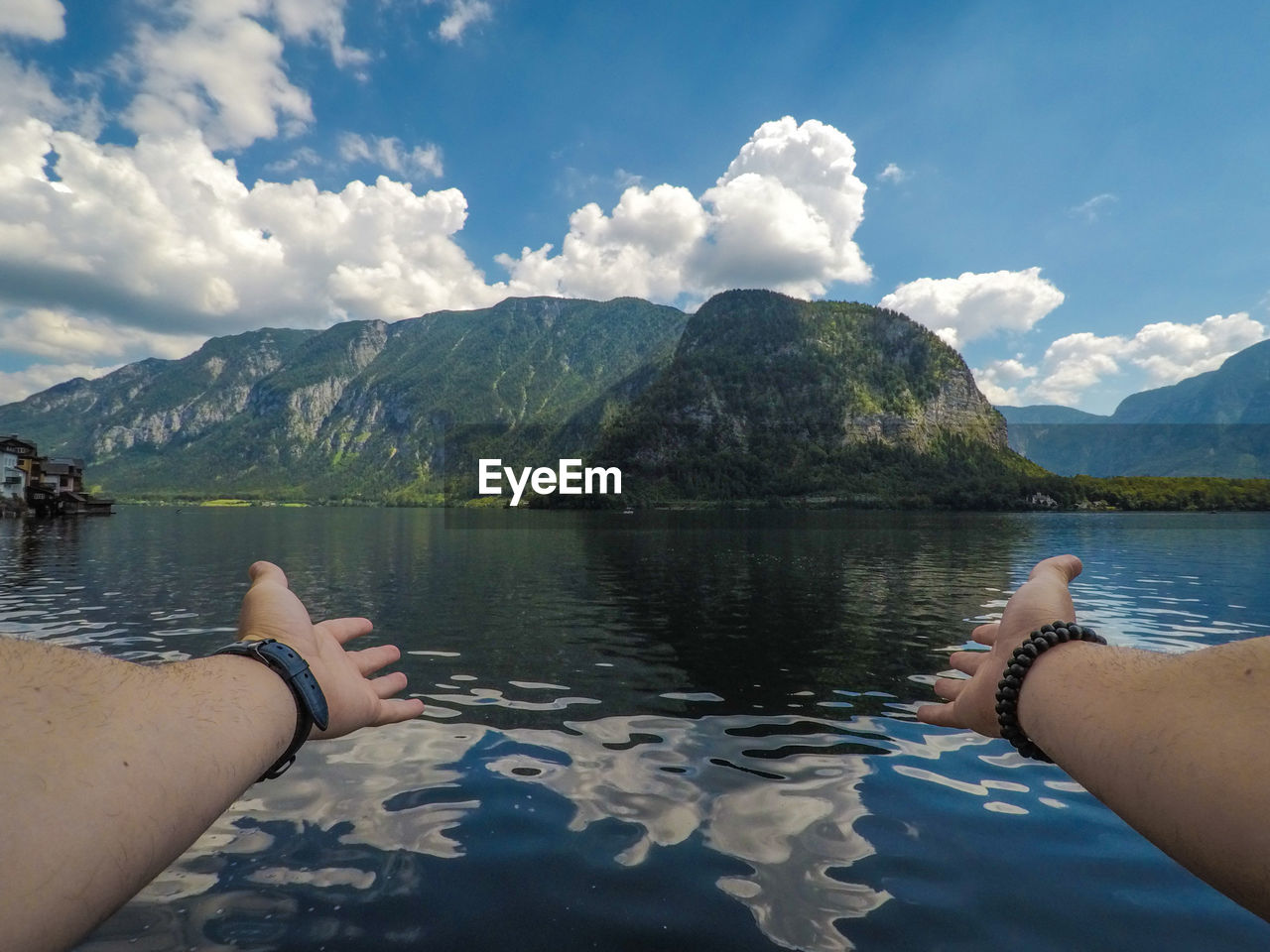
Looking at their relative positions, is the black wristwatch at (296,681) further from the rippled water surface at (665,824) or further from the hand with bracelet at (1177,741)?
the hand with bracelet at (1177,741)

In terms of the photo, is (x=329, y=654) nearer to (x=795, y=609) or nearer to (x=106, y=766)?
(x=106, y=766)

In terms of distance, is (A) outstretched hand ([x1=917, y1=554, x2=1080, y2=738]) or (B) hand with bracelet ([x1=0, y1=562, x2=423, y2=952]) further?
(A) outstretched hand ([x1=917, y1=554, x2=1080, y2=738])

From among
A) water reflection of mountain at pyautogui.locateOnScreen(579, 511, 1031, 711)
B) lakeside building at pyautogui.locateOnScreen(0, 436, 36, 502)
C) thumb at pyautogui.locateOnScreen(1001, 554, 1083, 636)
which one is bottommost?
water reflection of mountain at pyautogui.locateOnScreen(579, 511, 1031, 711)

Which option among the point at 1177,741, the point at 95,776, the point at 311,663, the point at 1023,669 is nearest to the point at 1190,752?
the point at 1177,741

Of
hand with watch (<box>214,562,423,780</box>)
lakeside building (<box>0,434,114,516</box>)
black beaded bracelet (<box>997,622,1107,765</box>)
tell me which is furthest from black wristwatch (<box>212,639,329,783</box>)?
lakeside building (<box>0,434,114,516</box>)

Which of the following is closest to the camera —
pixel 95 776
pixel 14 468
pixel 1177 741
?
pixel 95 776

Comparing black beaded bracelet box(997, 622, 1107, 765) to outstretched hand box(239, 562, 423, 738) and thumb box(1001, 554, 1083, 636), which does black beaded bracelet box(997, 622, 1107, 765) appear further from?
outstretched hand box(239, 562, 423, 738)
